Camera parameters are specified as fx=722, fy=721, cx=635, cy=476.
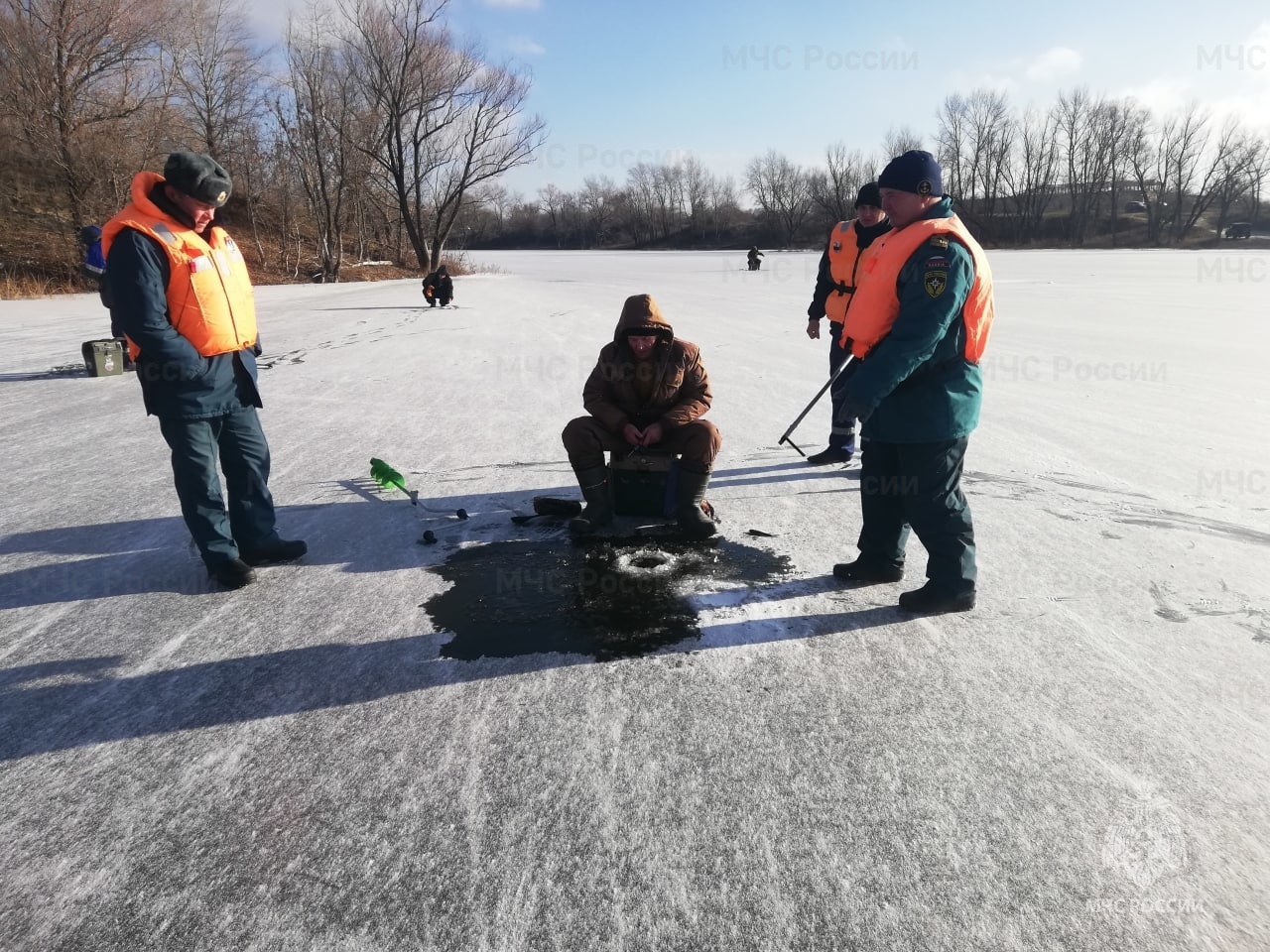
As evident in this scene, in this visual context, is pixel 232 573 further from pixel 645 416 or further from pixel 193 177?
pixel 645 416

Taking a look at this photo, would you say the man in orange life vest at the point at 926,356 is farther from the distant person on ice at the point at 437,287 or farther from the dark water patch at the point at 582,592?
the distant person on ice at the point at 437,287

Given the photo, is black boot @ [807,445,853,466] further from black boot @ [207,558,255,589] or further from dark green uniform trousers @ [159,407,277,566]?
black boot @ [207,558,255,589]

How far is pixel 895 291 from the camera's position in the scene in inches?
116

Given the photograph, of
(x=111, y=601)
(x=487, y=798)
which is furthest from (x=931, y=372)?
(x=111, y=601)

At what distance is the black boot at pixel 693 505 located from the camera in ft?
13.1

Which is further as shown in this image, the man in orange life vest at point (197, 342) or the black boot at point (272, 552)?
the black boot at point (272, 552)

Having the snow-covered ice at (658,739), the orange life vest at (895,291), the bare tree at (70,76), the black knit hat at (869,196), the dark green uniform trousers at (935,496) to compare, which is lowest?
the snow-covered ice at (658,739)

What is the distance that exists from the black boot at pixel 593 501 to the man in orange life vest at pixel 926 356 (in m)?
1.52

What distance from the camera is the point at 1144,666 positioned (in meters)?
2.75

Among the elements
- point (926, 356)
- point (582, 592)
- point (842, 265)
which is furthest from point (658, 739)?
point (842, 265)

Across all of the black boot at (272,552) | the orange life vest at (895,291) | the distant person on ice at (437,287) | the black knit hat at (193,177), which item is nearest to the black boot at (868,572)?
the orange life vest at (895,291)

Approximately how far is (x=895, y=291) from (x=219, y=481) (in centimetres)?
329

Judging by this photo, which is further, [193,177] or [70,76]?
[70,76]

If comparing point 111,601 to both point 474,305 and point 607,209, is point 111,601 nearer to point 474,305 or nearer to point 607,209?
point 474,305
